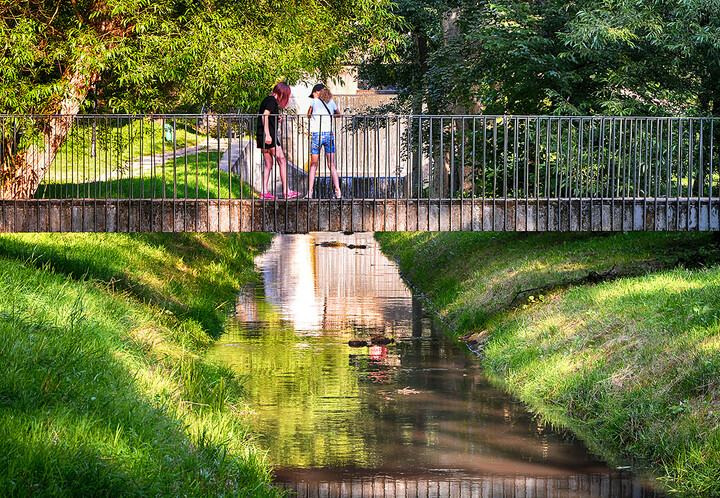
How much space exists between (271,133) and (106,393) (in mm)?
7447

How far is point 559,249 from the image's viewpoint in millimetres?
18562

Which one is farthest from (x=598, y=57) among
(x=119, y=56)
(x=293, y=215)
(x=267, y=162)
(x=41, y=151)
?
(x=41, y=151)

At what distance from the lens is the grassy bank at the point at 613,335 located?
9.73m

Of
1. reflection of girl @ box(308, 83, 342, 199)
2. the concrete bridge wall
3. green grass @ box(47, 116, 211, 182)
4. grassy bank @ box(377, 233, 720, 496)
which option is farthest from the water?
green grass @ box(47, 116, 211, 182)

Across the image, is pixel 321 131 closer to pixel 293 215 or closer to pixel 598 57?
pixel 293 215

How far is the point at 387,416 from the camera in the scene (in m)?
11.3

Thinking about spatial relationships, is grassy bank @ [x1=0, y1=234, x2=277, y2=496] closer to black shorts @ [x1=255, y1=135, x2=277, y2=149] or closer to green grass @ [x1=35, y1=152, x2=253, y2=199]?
black shorts @ [x1=255, y1=135, x2=277, y2=149]

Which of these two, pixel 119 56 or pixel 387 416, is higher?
pixel 119 56

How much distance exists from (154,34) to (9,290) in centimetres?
655

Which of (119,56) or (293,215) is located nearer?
(293,215)

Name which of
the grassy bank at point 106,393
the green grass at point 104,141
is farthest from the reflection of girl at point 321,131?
the grassy bank at point 106,393

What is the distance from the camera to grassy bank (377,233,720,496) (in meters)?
9.73

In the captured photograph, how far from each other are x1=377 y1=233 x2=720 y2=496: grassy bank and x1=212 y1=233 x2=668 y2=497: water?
0.41 meters

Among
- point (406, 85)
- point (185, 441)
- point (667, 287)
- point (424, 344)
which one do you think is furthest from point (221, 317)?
point (406, 85)
